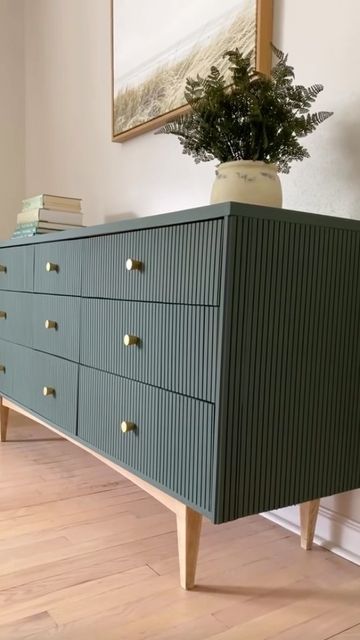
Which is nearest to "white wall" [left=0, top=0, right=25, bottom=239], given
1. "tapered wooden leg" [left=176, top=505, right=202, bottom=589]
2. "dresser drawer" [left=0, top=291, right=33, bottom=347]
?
"dresser drawer" [left=0, top=291, right=33, bottom=347]

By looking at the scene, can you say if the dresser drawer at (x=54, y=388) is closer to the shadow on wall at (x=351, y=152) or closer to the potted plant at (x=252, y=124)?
the potted plant at (x=252, y=124)

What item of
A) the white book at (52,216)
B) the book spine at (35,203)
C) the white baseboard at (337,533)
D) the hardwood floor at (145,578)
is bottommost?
the hardwood floor at (145,578)

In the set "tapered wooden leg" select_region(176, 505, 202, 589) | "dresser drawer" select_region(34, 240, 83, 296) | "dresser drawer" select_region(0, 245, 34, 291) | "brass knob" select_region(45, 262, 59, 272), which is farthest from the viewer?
"dresser drawer" select_region(0, 245, 34, 291)

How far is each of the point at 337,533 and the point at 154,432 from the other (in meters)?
0.53

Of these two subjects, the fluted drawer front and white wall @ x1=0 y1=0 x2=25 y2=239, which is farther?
white wall @ x1=0 y1=0 x2=25 y2=239

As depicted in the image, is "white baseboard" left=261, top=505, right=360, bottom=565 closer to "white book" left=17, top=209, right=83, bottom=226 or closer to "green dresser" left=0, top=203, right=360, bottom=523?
"green dresser" left=0, top=203, right=360, bottom=523

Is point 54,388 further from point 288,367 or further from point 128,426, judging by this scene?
point 288,367

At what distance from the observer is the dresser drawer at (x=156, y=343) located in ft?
3.17

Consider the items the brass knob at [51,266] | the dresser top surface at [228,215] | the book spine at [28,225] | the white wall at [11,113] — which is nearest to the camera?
the dresser top surface at [228,215]

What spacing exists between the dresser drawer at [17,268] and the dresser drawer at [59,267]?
59 mm

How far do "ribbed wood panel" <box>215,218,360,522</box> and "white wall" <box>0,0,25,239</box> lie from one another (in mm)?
2211

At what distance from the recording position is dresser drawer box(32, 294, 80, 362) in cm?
144

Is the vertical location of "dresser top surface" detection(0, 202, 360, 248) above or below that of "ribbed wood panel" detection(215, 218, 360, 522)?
above

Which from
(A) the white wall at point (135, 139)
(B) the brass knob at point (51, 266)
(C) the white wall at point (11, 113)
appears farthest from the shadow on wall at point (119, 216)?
→ (C) the white wall at point (11, 113)
